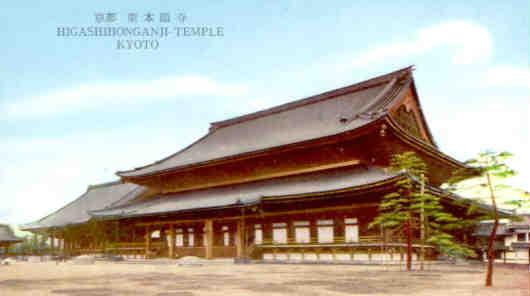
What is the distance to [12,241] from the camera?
2269 inches

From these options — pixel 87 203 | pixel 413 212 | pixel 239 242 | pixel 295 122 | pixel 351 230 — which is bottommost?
pixel 239 242

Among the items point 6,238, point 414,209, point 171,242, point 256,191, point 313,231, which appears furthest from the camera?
point 6,238

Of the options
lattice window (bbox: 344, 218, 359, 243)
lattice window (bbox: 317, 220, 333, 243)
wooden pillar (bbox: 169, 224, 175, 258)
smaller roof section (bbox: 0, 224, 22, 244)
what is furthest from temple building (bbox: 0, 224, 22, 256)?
lattice window (bbox: 344, 218, 359, 243)

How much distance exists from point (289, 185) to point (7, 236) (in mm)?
43512

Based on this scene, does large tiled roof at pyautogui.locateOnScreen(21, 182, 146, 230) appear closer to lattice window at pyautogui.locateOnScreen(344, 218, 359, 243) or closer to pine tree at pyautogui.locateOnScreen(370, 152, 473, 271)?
lattice window at pyautogui.locateOnScreen(344, 218, 359, 243)

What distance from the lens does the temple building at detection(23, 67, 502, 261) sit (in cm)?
2547

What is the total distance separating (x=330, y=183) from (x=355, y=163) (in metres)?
2.20

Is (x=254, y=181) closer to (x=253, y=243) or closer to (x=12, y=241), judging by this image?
(x=253, y=243)

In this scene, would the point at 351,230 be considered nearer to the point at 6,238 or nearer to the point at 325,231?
the point at 325,231

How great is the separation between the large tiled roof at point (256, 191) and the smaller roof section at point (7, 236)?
85.2 feet

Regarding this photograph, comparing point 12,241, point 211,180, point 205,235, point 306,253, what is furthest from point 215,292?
point 12,241

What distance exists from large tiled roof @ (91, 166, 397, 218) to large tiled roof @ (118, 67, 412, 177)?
2076 millimetres

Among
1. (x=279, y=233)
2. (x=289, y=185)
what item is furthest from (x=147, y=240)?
(x=289, y=185)

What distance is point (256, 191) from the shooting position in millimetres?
A: 29906
